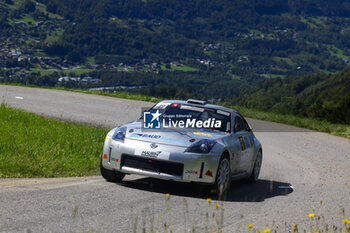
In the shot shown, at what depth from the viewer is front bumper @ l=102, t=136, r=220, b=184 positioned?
26.4ft

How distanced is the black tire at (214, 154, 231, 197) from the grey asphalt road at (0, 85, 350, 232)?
7.4 inches

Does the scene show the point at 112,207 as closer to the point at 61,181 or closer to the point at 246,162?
the point at 61,181

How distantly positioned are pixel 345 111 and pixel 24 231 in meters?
25.2

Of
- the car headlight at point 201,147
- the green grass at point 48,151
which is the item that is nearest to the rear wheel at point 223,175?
the car headlight at point 201,147

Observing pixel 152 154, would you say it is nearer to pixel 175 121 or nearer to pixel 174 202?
pixel 174 202

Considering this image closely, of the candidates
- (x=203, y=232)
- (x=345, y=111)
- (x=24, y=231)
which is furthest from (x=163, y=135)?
(x=345, y=111)

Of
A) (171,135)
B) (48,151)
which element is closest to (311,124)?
(48,151)

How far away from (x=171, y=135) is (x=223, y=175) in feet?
3.26

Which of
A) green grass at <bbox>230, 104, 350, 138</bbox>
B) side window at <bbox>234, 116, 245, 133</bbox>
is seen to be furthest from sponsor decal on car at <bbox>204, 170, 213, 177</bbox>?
green grass at <bbox>230, 104, 350, 138</bbox>

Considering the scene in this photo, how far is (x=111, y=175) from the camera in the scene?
8.66 m

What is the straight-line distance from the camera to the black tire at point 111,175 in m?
8.63

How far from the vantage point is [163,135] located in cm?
852

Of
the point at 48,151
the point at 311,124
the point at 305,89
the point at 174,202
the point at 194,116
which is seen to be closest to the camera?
the point at 174,202

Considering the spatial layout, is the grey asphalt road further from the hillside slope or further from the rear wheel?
the hillside slope
